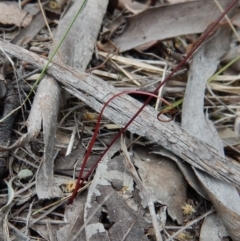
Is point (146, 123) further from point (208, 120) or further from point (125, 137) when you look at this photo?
point (208, 120)

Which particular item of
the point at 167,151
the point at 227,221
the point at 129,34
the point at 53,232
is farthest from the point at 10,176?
the point at 129,34

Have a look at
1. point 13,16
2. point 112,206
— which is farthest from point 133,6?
point 112,206

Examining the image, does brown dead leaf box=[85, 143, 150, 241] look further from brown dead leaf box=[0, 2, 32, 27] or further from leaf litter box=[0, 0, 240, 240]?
brown dead leaf box=[0, 2, 32, 27]

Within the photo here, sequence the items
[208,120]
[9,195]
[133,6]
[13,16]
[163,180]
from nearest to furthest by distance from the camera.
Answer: [9,195]
[163,180]
[208,120]
[13,16]
[133,6]

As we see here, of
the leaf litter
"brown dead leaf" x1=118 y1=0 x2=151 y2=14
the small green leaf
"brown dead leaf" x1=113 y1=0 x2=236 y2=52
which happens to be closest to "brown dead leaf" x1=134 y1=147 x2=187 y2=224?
the leaf litter

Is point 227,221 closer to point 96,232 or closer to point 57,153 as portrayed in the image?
point 96,232

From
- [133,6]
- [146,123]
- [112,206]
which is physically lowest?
[112,206]
